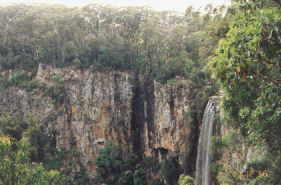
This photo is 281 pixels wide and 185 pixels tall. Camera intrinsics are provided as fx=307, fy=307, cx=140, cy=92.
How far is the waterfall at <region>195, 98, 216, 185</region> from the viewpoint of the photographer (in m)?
11.9

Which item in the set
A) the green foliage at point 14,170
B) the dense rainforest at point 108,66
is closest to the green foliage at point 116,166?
the dense rainforest at point 108,66

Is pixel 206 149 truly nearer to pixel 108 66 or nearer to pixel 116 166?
pixel 116 166

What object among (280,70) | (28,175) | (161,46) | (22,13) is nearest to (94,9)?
(22,13)

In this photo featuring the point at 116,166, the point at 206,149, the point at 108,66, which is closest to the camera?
the point at 206,149

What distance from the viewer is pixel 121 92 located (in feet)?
67.0

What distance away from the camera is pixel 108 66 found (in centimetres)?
2112

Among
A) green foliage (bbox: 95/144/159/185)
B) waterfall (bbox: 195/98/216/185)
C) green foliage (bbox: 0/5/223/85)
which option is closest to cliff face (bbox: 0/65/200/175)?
green foliage (bbox: 95/144/159/185)

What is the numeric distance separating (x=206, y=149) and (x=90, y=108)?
10.1m

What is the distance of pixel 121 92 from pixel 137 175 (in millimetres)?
5469

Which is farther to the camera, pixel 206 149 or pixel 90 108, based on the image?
pixel 90 108

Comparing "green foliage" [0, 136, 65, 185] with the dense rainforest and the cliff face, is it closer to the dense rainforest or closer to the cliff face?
the dense rainforest

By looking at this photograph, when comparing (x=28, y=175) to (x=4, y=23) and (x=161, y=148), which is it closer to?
(x=161, y=148)

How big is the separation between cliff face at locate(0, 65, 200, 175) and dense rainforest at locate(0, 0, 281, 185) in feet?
0.86

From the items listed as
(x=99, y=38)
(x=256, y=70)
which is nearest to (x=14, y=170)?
(x=256, y=70)
